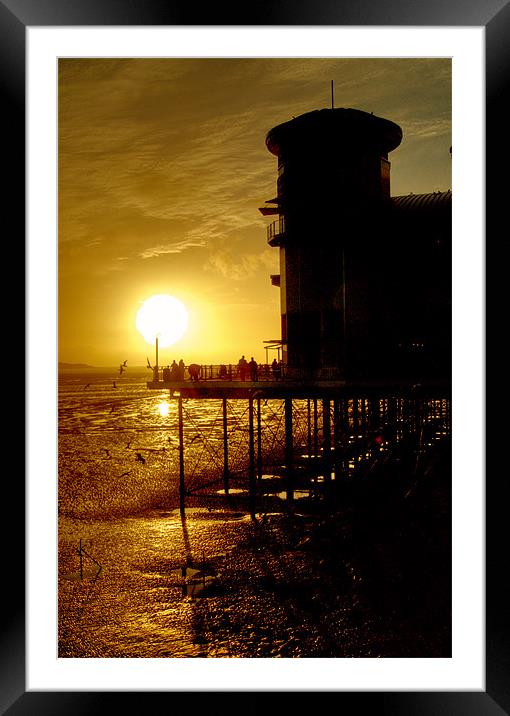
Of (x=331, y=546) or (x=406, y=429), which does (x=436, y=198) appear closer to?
(x=406, y=429)

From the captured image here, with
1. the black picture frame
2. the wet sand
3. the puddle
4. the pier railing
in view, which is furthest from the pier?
the black picture frame

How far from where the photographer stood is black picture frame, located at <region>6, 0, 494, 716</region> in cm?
285

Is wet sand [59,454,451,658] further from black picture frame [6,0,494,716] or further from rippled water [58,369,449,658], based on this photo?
black picture frame [6,0,494,716]

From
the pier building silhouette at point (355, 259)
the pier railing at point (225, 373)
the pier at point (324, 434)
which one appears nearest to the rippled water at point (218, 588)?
the pier at point (324, 434)

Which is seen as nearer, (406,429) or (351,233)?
(351,233)
